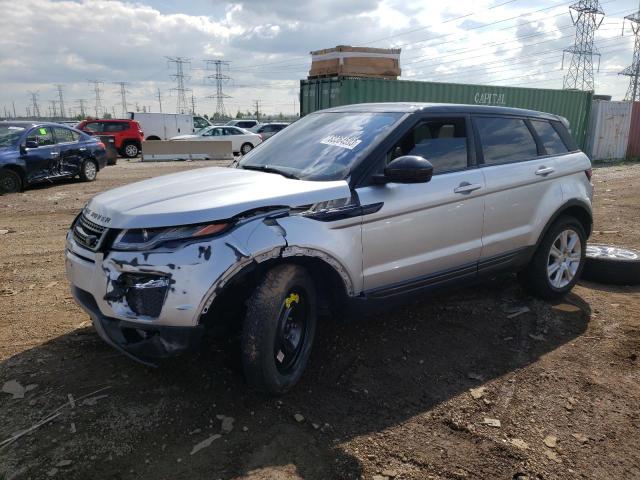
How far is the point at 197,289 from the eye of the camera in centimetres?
260

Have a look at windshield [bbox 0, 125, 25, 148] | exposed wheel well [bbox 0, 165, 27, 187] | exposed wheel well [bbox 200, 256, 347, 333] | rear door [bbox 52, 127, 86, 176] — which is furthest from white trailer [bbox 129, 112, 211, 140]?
exposed wheel well [bbox 200, 256, 347, 333]

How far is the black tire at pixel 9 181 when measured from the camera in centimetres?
1064

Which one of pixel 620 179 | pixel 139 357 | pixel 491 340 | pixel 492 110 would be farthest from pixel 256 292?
pixel 620 179

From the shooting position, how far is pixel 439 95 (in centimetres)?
1700

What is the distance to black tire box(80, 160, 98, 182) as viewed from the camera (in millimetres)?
12875

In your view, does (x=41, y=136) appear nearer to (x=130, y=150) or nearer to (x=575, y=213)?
(x=575, y=213)

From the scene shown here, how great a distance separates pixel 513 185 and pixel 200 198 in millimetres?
2590

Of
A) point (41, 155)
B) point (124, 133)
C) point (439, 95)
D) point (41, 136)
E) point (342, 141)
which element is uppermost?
point (439, 95)

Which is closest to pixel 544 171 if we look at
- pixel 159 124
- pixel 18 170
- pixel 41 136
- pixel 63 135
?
pixel 18 170

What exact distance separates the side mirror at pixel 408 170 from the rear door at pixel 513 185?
0.95 metres

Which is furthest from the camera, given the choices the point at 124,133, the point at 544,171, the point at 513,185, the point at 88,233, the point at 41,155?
the point at 124,133

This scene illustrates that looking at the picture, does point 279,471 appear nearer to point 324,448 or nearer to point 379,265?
point 324,448

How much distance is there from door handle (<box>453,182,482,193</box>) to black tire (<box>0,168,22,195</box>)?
33.8 ft

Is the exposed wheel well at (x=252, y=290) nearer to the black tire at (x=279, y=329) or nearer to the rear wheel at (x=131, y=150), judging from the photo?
the black tire at (x=279, y=329)
